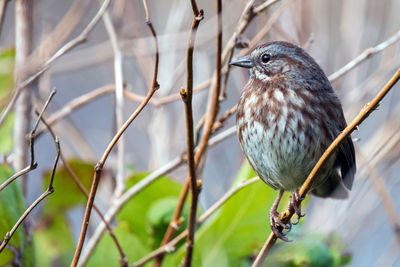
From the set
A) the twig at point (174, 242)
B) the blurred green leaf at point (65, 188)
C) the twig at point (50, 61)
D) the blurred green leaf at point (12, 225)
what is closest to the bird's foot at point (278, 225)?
the twig at point (174, 242)

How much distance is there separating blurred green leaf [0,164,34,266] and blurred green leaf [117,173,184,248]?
53cm

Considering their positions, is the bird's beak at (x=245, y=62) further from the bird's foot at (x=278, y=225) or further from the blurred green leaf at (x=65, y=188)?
the blurred green leaf at (x=65, y=188)

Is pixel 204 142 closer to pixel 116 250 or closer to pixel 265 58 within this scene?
pixel 116 250

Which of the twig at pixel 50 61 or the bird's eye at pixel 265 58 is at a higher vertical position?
the twig at pixel 50 61

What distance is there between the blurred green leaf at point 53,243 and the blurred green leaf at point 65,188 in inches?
4.0

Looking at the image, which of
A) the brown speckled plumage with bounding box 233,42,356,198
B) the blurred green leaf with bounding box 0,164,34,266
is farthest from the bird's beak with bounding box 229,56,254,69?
the blurred green leaf with bounding box 0,164,34,266

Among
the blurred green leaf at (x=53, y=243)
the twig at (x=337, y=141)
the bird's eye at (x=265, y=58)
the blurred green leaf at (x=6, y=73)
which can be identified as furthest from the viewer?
the bird's eye at (x=265, y=58)

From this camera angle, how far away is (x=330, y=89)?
9.54 ft

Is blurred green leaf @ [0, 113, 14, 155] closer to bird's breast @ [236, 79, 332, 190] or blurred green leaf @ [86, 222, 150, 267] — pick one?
blurred green leaf @ [86, 222, 150, 267]

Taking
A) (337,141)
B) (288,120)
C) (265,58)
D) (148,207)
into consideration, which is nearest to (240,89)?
(265,58)

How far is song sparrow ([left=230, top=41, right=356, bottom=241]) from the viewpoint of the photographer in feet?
9.12

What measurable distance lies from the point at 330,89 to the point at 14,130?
143 centimetres

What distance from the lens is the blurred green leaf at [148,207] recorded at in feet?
8.57

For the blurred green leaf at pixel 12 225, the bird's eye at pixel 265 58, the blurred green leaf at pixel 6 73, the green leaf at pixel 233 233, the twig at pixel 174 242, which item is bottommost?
the green leaf at pixel 233 233
